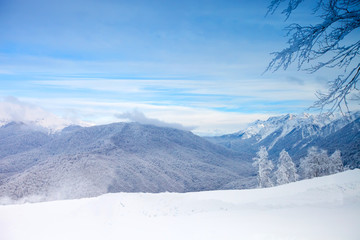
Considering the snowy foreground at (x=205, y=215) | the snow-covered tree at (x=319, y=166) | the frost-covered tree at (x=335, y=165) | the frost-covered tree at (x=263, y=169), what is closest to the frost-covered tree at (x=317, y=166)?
the snow-covered tree at (x=319, y=166)

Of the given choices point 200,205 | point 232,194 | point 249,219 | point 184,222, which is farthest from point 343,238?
point 232,194

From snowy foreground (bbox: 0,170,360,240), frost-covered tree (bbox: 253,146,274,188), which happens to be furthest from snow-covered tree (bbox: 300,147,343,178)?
snowy foreground (bbox: 0,170,360,240)

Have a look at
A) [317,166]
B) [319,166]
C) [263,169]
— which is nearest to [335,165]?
[319,166]

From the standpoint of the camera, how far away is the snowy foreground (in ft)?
20.7

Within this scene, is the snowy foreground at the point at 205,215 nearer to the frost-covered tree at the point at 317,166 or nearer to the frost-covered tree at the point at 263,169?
the frost-covered tree at the point at 317,166

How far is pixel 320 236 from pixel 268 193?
4921mm

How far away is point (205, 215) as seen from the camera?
8094mm

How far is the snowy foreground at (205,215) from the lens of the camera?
6.31m

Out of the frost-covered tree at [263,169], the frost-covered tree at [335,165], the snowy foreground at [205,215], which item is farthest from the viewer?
the frost-covered tree at [263,169]

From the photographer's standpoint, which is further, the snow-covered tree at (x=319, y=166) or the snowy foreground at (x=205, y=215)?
the snow-covered tree at (x=319, y=166)

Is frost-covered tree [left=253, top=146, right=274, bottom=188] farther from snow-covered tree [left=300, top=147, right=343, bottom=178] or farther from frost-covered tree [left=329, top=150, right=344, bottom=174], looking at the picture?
frost-covered tree [left=329, top=150, right=344, bottom=174]

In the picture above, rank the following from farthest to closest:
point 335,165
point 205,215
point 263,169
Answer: point 263,169 → point 335,165 → point 205,215

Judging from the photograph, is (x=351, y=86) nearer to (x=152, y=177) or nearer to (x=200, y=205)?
(x=200, y=205)

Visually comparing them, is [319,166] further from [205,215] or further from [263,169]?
[205,215]
